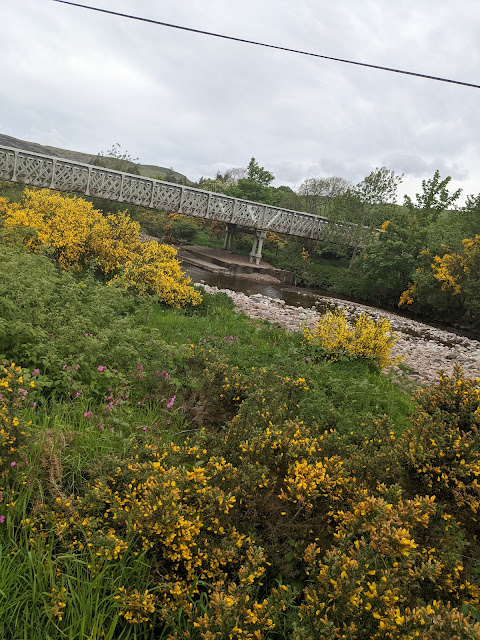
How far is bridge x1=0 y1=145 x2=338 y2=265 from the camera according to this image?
20312 mm

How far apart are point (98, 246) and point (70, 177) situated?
13.7m

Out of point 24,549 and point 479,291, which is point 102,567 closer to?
point 24,549

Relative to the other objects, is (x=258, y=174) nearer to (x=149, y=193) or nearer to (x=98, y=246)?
(x=149, y=193)

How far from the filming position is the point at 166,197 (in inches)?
952

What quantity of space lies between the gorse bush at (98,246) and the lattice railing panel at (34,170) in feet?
34.3

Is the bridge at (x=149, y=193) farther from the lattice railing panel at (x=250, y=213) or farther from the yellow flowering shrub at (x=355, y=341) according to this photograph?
the yellow flowering shrub at (x=355, y=341)

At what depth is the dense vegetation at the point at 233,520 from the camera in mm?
1644

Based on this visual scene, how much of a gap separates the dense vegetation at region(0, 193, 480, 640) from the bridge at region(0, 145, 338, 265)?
2018 cm

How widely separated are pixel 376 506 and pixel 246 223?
25884mm

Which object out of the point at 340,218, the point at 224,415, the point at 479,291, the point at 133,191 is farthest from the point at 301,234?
the point at 224,415

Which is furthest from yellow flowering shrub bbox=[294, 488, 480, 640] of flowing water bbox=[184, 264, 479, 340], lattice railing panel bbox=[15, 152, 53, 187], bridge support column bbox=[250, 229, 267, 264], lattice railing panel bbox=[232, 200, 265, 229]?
bridge support column bbox=[250, 229, 267, 264]

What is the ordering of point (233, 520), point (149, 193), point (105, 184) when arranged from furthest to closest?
point (149, 193), point (105, 184), point (233, 520)

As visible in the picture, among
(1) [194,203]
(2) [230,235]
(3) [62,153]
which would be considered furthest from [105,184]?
(3) [62,153]

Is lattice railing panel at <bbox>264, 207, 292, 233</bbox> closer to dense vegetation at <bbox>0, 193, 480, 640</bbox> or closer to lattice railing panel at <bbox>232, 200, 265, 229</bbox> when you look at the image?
lattice railing panel at <bbox>232, 200, 265, 229</bbox>
